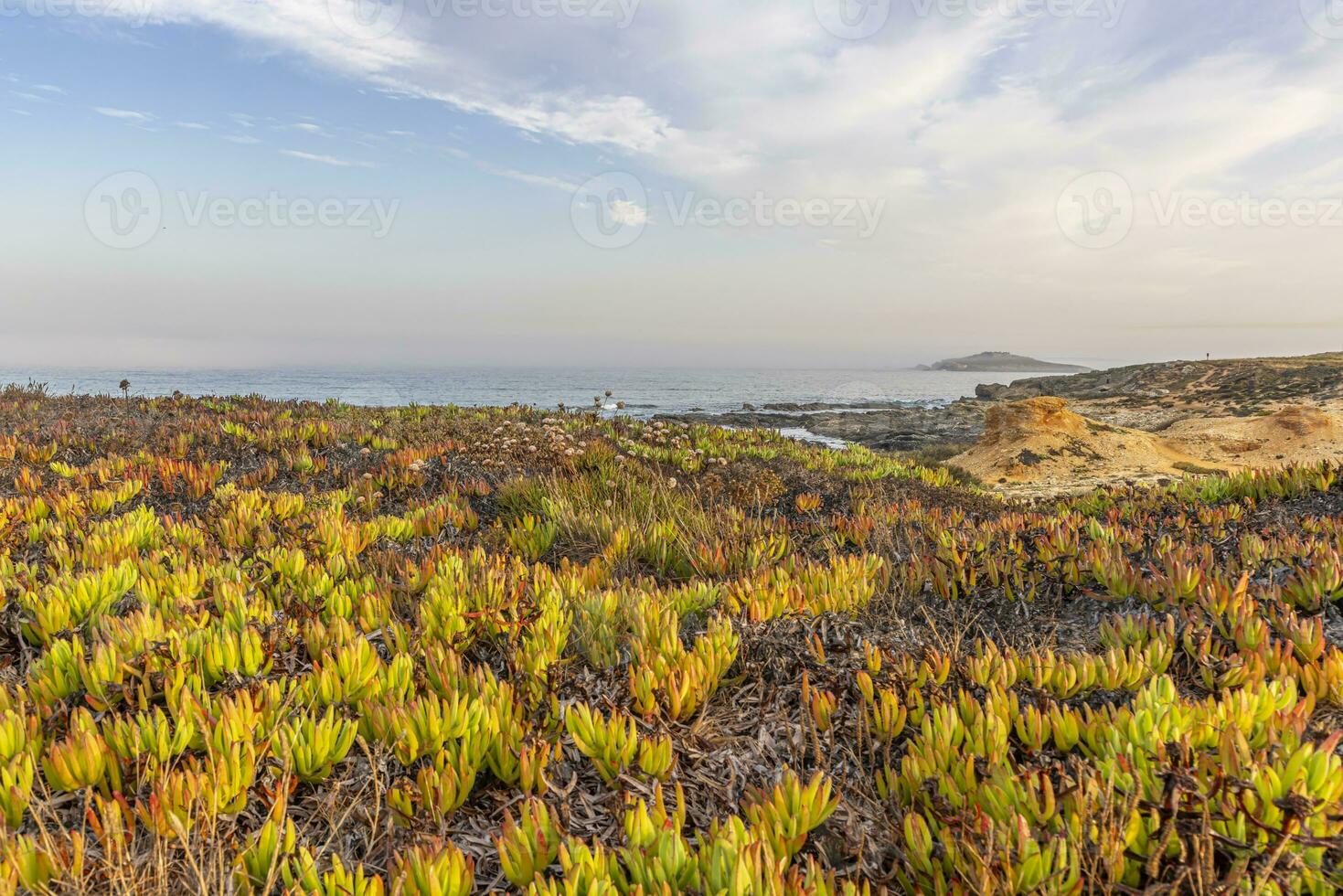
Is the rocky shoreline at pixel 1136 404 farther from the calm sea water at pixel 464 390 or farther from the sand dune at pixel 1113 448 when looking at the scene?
the calm sea water at pixel 464 390

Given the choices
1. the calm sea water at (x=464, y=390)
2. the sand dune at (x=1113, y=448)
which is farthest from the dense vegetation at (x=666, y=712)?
the calm sea water at (x=464, y=390)

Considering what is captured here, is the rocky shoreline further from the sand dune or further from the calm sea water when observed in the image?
the calm sea water

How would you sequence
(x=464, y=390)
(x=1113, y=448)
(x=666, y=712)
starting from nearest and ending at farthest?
(x=666, y=712)
(x=1113, y=448)
(x=464, y=390)

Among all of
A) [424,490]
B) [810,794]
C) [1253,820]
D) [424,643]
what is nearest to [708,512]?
[424,490]

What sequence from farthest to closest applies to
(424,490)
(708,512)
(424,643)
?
(424,490)
(708,512)
(424,643)

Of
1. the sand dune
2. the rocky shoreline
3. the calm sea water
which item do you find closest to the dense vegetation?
the sand dune

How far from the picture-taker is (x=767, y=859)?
4.98 feet

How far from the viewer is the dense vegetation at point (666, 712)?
5.37 feet

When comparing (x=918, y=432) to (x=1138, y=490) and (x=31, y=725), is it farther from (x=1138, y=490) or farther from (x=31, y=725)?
(x=31, y=725)

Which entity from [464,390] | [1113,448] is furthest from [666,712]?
[464,390]

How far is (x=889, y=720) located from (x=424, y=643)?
2.03 meters

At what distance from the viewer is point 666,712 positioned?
254 centimetres

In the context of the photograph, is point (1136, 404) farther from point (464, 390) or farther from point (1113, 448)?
point (464, 390)

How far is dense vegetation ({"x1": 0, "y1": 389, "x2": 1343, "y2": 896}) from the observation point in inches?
64.4
